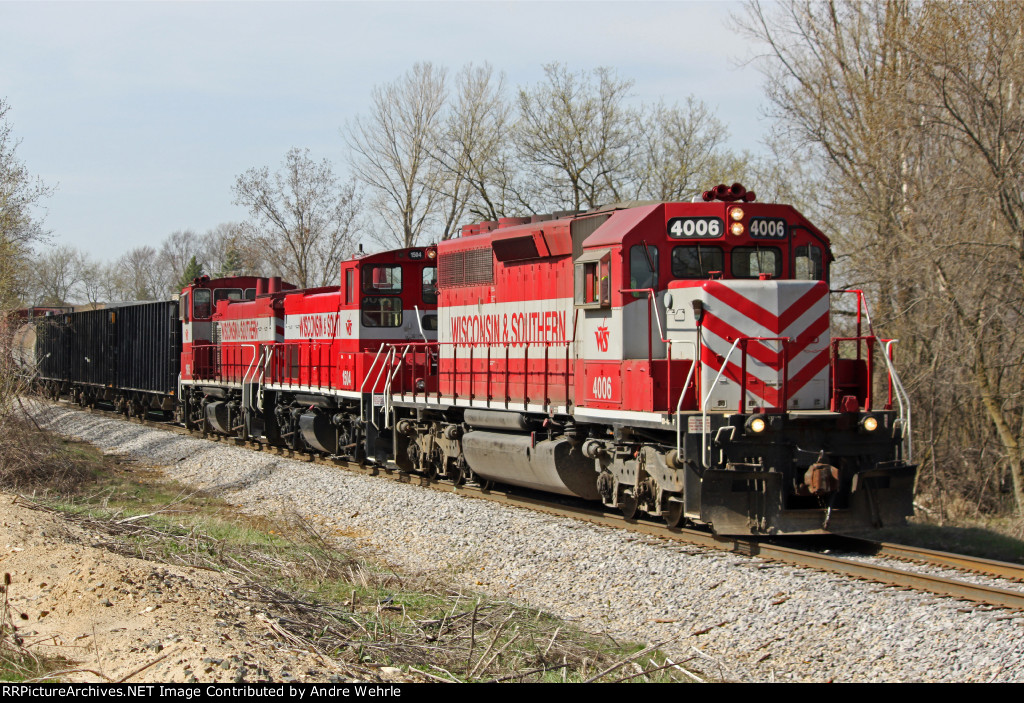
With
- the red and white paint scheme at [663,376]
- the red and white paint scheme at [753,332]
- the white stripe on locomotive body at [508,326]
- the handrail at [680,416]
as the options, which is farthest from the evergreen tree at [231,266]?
the handrail at [680,416]

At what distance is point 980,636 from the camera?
22.4 feet

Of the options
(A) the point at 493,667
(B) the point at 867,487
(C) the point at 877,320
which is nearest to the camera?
(A) the point at 493,667

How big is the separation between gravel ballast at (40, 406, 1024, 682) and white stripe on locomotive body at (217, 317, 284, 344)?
8.38 metres

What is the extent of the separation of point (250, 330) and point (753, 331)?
16108 mm

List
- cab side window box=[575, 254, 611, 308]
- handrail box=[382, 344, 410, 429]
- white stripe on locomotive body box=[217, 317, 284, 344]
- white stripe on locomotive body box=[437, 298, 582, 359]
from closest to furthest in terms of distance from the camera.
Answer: cab side window box=[575, 254, 611, 308] → white stripe on locomotive body box=[437, 298, 582, 359] → handrail box=[382, 344, 410, 429] → white stripe on locomotive body box=[217, 317, 284, 344]

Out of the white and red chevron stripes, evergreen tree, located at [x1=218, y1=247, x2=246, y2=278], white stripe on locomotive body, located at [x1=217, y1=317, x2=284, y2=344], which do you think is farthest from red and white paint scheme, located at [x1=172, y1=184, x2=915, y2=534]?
evergreen tree, located at [x1=218, y1=247, x2=246, y2=278]

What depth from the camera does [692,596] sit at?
27.4ft

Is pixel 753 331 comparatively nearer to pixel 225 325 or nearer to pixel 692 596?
pixel 692 596

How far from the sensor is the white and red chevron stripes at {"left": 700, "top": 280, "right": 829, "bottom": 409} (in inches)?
394

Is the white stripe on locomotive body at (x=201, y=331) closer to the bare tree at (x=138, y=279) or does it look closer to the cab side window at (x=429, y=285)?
the cab side window at (x=429, y=285)

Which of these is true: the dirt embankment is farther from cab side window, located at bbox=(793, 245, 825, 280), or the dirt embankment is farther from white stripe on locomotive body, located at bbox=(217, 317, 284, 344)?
white stripe on locomotive body, located at bbox=(217, 317, 284, 344)
